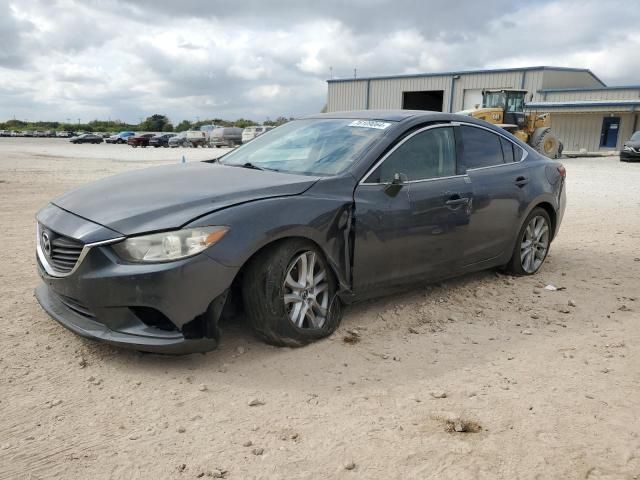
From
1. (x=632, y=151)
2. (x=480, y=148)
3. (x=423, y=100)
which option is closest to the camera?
(x=480, y=148)

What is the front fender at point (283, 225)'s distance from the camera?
10.9 ft

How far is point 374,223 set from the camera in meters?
4.00

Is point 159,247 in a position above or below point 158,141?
above

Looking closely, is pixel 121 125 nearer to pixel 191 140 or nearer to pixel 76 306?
pixel 191 140

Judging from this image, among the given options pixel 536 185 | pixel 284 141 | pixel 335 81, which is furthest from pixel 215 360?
pixel 335 81

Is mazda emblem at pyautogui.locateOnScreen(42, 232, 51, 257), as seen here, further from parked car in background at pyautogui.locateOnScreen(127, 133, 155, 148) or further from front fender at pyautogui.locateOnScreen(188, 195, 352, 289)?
parked car in background at pyautogui.locateOnScreen(127, 133, 155, 148)

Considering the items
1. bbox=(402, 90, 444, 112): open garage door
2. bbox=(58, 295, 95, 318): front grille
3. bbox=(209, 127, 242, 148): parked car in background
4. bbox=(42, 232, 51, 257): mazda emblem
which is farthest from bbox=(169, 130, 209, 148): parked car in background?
bbox=(58, 295, 95, 318): front grille

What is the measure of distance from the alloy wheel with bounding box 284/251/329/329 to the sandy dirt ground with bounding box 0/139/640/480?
22 centimetres

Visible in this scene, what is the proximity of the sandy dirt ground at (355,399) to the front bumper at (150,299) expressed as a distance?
0.79 ft

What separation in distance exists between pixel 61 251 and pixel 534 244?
440 centimetres

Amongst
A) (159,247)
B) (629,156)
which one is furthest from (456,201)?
(629,156)

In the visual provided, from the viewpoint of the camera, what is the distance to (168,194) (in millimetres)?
3613

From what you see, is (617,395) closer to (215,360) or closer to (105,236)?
(215,360)

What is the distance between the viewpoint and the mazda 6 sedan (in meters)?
3.23
